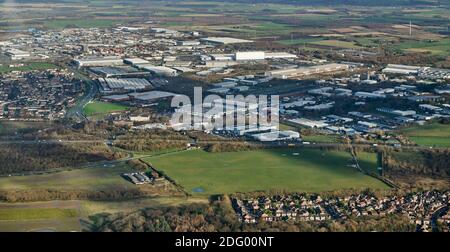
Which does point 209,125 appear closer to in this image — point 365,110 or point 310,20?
point 365,110

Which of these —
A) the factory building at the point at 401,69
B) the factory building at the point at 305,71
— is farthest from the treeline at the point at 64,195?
the factory building at the point at 401,69

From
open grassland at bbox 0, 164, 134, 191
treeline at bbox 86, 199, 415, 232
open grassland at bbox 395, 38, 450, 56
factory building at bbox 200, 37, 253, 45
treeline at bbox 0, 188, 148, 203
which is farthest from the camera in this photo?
factory building at bbox 200, 37, 253, 45

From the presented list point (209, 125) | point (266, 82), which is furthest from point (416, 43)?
point (209, 125)

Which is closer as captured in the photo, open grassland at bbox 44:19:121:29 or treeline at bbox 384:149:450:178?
treeline at bbox 384:149:450:178

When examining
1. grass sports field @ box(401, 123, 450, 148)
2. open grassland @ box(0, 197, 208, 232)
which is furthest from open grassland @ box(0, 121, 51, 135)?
grass sports field @ box(401, 123, 450, 148)

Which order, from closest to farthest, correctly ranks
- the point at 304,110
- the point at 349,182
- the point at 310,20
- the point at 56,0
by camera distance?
the point at 349,182 < the point at 304,110 < the point at 310,20 < the point at 56,0

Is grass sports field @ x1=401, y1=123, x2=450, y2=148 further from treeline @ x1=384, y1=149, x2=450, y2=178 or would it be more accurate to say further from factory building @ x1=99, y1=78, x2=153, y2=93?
factory building @ x1=99, y1=78, x2=153, y2=93
